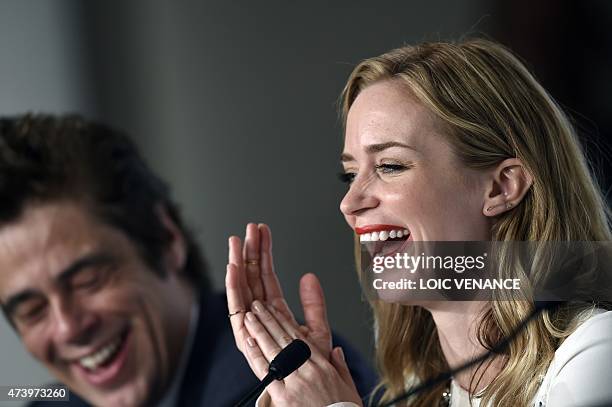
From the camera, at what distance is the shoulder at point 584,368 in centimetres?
80

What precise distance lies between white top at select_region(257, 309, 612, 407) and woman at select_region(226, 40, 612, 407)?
0.02m

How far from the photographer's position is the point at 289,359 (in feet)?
2.99

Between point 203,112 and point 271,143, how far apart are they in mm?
153

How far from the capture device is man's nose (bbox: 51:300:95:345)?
124cm

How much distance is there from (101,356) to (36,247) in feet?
0.72

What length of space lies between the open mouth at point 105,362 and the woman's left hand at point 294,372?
0.37 metres

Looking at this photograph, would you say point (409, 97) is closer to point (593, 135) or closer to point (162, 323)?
point (593, 135)

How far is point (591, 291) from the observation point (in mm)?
928

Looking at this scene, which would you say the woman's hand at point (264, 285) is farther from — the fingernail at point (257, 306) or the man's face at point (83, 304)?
the man's face at point (83, 304)

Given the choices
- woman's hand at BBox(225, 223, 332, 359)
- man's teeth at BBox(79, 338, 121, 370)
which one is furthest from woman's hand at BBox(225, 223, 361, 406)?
man's teeth at BBox(79, 338, 121, 370)

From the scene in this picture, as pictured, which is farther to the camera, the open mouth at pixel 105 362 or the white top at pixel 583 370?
the open mouth at pixel 105 362

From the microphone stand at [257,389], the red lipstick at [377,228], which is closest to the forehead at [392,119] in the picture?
the red lipstick at [377,228]

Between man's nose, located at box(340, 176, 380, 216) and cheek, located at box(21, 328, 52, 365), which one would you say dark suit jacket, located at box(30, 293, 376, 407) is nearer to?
cheek, located at box(21, 328, 52, 365)

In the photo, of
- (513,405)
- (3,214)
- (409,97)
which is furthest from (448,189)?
(3,214)
